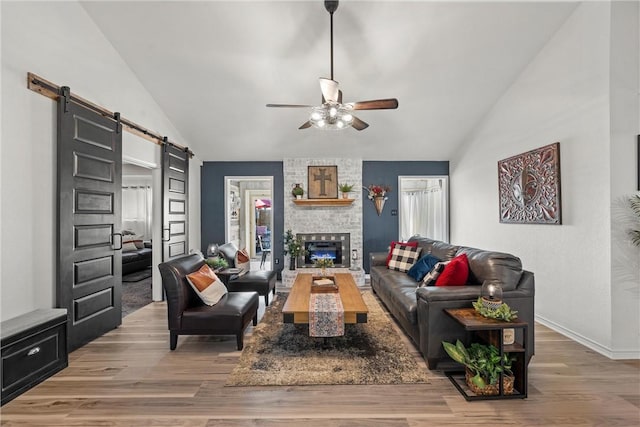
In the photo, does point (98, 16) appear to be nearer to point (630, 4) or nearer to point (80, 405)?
point (80, 405)

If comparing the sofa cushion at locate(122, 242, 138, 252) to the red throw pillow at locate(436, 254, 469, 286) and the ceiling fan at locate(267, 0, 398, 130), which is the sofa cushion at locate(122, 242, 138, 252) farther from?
the red throw pillow at locate(436, 254, 469, 286)

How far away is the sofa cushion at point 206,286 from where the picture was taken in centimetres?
301

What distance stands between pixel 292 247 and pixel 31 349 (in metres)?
3.90

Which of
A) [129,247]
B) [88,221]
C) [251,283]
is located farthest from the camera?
[129,247]

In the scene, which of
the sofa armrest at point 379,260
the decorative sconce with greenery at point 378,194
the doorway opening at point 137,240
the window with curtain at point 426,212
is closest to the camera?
the sofa armrest at point 379,260

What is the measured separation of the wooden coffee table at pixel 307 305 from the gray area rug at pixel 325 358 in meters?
0.33

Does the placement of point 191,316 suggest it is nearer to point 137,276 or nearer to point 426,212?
point 137,276

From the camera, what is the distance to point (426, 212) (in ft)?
21.7

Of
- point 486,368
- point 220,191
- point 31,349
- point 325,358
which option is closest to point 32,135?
point 31,349

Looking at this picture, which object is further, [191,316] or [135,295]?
[135,295]

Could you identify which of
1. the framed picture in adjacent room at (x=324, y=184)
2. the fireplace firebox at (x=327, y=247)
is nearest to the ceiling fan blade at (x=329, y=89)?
the framed picture in adjacent room at (x=324, y=184)

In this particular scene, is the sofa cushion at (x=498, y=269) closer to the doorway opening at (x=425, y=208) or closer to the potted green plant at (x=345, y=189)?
the potted green plant at (x=345, y=189)

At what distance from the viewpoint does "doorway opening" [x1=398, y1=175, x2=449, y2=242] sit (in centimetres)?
626

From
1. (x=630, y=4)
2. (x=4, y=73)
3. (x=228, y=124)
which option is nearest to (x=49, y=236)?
(x=4, y=73)
